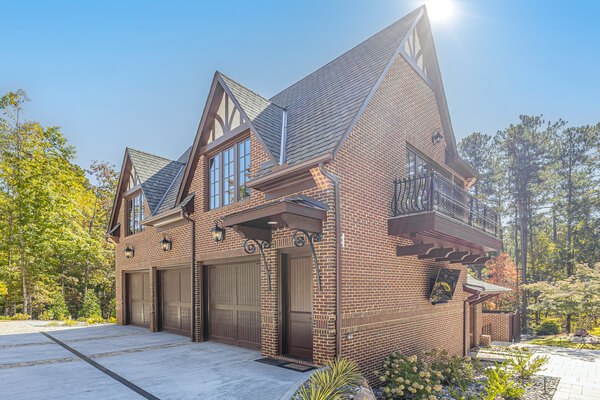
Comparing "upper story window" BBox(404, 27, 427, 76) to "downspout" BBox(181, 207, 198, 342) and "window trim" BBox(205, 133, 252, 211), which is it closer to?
"window trim" BBox(205, 133, 252, 211)

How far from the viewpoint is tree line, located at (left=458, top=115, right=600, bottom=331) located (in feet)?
99.6

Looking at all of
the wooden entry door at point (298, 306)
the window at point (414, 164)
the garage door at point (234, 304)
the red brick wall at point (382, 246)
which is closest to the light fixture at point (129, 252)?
the garage door at point (234, 304)

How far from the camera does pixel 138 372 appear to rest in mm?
7527

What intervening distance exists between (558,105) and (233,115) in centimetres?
3216

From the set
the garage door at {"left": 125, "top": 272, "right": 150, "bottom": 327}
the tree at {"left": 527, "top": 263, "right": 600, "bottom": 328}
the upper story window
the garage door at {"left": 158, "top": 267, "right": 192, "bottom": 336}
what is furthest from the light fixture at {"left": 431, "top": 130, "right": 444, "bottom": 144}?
the tree at {"left": 527, "top": 263, "right": 600, "bottom": 328}

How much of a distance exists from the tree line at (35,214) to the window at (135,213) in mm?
8233

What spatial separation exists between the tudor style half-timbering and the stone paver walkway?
121 inches

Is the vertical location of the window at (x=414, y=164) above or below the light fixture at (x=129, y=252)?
above

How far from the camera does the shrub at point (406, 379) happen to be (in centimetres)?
736

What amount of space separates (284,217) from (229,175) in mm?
4474

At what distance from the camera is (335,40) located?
627 inches

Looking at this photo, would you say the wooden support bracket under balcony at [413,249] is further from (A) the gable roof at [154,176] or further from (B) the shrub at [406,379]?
(A) the gable roof at [154,176]

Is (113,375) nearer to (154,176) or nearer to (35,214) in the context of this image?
(154,176)

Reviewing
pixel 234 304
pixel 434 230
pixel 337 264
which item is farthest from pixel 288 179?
pixel 234 304
